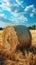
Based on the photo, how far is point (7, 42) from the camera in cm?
623

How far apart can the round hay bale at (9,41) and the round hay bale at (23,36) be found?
0.11 m

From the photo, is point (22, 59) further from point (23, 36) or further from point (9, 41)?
point (9, 41)

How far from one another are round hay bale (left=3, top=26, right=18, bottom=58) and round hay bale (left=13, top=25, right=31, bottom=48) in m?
0.11

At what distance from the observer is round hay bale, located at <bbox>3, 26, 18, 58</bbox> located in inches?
222

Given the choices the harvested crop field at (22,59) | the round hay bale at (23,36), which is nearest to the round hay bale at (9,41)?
the round hay bale at (23,36)

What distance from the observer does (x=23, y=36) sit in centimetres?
570

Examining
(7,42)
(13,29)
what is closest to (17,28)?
(13,29)

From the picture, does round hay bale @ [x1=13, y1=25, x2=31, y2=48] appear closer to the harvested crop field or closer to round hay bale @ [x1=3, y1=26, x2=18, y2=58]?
round hay bale @ [x1=3, y1=26, x2=18, y2=58]

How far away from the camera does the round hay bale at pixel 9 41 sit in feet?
18.5

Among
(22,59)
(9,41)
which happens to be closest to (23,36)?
(9,41)

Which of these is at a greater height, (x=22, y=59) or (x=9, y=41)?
(x=9, y=41)

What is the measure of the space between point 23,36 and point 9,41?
23.8 inches

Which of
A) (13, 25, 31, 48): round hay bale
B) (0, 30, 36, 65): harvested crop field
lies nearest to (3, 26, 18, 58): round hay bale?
(13, 25, 31, 48): round hay bale

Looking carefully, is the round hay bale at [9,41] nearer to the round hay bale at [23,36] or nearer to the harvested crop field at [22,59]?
the round hay bale at [23,36]
